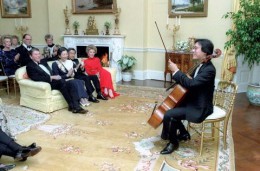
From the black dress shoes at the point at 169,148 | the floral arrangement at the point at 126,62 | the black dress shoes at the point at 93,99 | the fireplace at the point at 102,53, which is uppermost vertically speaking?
the fireplace at the point at 102,53

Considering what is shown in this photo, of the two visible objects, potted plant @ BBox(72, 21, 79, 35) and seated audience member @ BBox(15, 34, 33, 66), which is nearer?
seated audience member @ BBox(15, 34, 33, 66)

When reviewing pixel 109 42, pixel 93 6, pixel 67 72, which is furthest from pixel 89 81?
pixel 93 6

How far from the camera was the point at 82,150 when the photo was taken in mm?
3336

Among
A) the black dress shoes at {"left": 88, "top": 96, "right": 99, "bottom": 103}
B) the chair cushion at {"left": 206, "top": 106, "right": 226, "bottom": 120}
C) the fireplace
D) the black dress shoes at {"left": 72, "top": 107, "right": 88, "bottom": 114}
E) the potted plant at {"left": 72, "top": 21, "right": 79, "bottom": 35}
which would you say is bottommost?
the black dress shoes at {"left": 72, "top": 107, "right": 88, "bottom": 114}

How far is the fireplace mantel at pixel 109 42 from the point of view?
24.1 ft

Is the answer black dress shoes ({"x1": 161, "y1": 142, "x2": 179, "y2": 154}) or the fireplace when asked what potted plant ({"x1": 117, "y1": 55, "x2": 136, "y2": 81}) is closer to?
the fireplace

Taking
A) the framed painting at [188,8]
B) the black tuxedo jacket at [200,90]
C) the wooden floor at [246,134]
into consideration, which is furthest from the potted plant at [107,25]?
the black tuxedo jacket at [200,90]

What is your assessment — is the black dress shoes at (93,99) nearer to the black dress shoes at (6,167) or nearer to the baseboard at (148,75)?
the baseboard at (148,75)

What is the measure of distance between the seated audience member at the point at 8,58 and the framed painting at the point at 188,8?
3738mm

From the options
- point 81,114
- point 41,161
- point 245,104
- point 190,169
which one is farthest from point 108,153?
point 245,104

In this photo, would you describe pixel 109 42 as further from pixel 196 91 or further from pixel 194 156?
pixel 194 156

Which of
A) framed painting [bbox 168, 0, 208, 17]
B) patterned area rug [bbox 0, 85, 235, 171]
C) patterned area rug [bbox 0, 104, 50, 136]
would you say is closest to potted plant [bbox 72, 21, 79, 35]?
framed painting [bbox 168, 0, 208, 17]

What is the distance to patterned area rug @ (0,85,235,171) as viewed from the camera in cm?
298

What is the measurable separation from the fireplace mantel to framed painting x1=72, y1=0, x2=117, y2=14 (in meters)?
0.67
